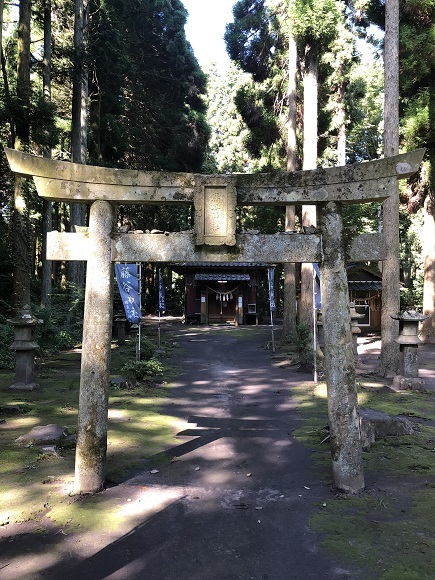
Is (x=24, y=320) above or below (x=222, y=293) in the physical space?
below

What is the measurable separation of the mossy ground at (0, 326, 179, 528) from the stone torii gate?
454mm

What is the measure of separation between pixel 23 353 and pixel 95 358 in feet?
18.2

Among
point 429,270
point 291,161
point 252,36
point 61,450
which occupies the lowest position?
point 61,450

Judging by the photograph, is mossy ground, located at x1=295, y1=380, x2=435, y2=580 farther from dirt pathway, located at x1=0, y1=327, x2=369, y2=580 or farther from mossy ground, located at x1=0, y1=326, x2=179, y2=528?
mossy ground, located at x1=0, y1=326, x2=179, y2=528

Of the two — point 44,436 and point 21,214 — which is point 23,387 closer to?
point 44,436

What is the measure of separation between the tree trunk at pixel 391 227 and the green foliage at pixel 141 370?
20.0 feet

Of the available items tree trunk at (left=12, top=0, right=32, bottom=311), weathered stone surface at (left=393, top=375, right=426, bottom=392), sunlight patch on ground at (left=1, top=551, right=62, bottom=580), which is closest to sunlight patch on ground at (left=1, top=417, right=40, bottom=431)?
sunlight patch on ground at (left=1, top=551, right=62, bottom=580)

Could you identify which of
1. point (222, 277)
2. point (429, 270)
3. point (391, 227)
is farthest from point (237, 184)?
point (222, 277)

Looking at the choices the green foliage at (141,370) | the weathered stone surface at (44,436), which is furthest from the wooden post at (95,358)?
the green foliage at (141,370)

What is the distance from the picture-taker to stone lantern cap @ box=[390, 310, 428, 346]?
1006 centimetres

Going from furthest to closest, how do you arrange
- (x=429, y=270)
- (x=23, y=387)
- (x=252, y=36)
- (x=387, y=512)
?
(x=252, y=36) < (x=429, y=270) < (x=23, y=387) < (x=387, y=512)

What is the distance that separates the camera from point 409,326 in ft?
33.6

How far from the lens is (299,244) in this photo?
5.12m

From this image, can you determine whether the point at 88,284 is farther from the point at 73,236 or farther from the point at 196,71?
the point at 196,71
